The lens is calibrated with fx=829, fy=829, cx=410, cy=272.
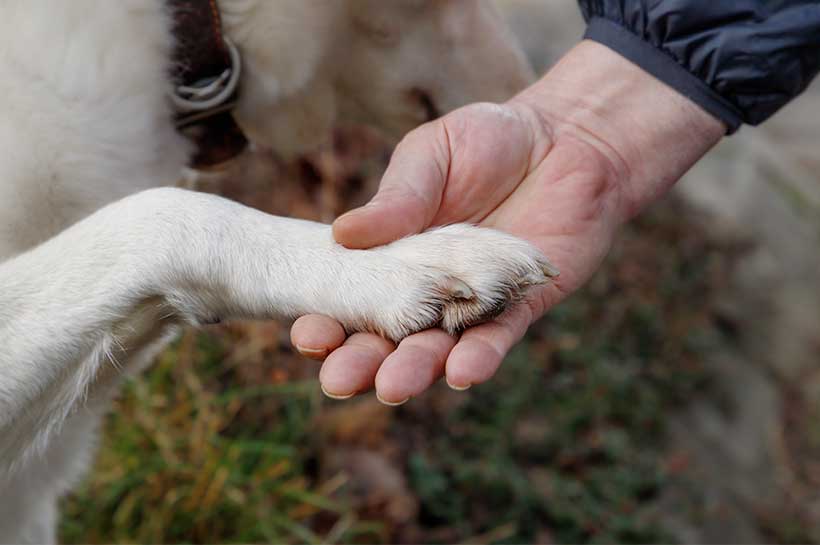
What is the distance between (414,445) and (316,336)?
7.25 ft

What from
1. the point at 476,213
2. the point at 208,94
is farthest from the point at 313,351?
the point at 208,94

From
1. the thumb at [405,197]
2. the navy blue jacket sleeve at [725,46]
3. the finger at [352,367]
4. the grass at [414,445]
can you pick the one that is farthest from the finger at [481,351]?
the grass at [414,445]

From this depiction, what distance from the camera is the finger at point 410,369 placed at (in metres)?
1.26

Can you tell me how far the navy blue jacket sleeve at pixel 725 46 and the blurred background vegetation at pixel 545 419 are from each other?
5.85 feet

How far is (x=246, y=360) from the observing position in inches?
132

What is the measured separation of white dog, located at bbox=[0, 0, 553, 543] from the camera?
141 centimetres

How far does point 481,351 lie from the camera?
131 centimetres

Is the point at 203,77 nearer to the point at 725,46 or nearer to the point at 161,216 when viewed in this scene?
the point at 161,216

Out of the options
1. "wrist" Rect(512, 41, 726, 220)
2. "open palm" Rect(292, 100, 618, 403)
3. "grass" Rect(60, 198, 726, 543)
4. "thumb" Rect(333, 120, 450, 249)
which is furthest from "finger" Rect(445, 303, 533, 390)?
"grass" Rect(60, 198, 726, 543)

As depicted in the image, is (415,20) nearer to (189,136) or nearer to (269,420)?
(189,136)

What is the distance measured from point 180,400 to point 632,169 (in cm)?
193

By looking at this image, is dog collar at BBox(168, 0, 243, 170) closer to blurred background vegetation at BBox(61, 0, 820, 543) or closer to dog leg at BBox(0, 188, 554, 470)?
dog leg at BBox(0, 188, 554, 470)

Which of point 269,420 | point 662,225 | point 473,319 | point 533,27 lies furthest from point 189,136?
point 533,27

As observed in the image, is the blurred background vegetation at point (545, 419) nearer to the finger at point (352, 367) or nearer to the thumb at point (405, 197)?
the thumb at point (405, 197)
